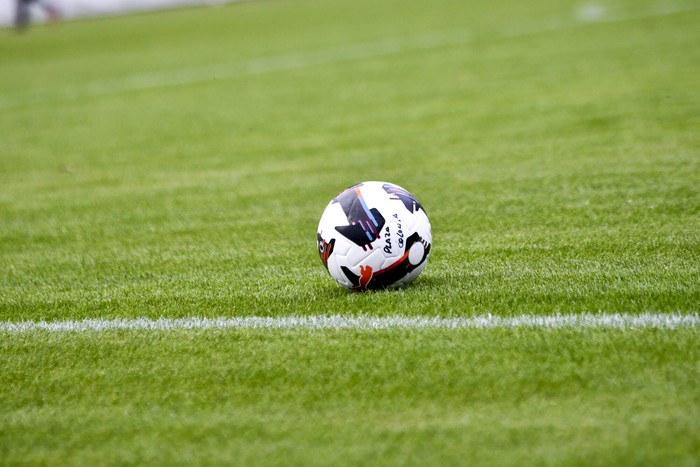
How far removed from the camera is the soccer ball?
4848 mm

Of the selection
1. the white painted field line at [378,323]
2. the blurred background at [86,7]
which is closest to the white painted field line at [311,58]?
the white painted field line at [378,323]

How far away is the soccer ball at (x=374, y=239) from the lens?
4848 millimetres

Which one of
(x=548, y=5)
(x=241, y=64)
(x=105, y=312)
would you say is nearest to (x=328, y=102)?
(x=241, y=64)

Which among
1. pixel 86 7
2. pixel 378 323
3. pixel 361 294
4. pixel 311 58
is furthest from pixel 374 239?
pixel 86 7

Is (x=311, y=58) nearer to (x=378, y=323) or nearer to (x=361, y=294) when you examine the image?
(x=361, y=294)

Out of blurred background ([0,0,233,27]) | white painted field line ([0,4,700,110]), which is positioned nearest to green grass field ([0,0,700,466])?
white painted field line ([0,4,700,110])

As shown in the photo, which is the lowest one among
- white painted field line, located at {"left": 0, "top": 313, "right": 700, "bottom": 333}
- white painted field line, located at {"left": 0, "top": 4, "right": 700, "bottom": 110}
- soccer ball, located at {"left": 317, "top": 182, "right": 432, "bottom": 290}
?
white painted field line, located at {"left": 0, "top": 4, "right": 700, "bottom": 110}

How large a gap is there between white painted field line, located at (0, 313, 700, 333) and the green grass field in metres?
0.08

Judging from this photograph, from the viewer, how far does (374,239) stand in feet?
15.9

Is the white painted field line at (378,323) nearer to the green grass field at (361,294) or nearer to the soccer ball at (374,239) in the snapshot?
the green grass field at (361,294)

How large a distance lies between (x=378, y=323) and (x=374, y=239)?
0.55m

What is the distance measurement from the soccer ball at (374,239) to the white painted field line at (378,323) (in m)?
0.37

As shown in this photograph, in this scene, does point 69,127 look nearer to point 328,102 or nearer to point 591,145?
point 328,102

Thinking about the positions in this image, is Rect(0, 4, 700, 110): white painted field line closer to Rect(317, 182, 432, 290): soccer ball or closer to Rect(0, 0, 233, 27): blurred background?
Rect(317, 182, 432, 290): soccer ball
